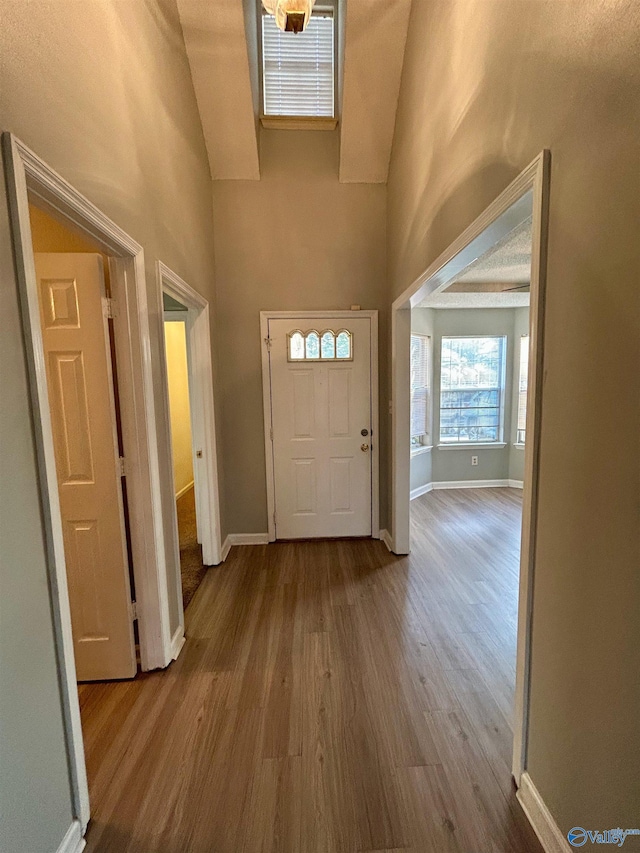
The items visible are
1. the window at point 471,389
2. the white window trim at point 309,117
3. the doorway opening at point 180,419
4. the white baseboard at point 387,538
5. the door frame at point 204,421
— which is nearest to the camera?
the door frame at point 204,421

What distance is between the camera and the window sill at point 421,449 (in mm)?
4934

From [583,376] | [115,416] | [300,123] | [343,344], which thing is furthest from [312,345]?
[583,376]

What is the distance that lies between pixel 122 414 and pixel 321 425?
6.23 ft

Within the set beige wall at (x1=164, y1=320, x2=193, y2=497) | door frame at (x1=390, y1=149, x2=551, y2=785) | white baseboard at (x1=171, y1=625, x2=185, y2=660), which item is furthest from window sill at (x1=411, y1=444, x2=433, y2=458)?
white baseboard at (x1=171, y1=625, x2=185, y2=660)

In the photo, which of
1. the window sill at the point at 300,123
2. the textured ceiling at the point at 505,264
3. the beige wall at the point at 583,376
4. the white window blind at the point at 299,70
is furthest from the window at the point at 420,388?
the beige wall at the point at 583,376

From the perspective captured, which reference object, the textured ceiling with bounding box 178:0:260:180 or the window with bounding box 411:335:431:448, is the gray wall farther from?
the textured ceiling with bounding box 178:0:260:180

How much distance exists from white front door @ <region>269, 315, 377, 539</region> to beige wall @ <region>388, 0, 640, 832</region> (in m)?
2.01

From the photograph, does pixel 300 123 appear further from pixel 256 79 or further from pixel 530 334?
pixel 530 334

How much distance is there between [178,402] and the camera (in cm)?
531

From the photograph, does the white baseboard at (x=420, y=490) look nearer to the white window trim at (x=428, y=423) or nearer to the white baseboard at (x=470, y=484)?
the white baseboard at (x=470, y=484)

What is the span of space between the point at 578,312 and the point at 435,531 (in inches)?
122

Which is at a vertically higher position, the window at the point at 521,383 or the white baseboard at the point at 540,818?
the window at the point at 521,383

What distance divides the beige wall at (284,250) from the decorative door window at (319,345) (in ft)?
0.78

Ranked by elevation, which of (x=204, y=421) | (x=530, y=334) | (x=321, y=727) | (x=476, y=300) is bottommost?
(x=321, y=727)
